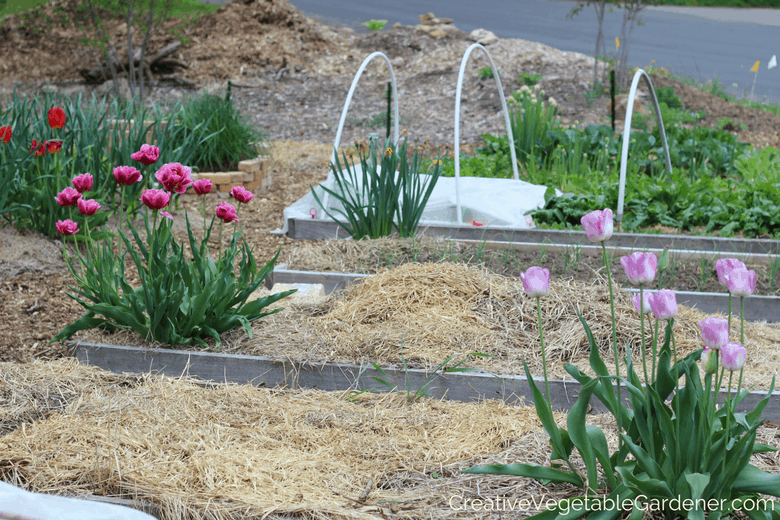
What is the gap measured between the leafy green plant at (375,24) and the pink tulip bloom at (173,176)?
14955mm

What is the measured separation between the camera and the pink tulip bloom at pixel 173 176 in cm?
247

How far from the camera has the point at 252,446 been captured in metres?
2.01

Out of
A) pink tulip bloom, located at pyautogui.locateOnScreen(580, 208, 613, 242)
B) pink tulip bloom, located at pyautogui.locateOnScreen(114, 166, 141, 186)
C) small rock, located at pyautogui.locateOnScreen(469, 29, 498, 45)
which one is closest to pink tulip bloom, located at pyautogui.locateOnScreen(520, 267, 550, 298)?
pink tulip bloom, located at pyautogui.locateOnScreen(580, 208, 613, 242)

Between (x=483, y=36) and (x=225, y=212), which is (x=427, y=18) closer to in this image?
(x=483, y=36)

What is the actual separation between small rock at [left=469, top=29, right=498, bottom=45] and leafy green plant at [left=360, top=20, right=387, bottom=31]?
290 centimetres

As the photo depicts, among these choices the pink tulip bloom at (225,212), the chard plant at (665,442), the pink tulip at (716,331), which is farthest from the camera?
the pink tulip bloom at (225,212)

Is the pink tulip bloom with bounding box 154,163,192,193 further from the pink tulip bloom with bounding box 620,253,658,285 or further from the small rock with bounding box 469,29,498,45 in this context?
the small rock with bounding box 469,29,498,45

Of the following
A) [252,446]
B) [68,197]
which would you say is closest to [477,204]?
[68,197]

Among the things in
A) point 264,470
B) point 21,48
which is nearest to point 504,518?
point 264,470

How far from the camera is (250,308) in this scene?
2895mm

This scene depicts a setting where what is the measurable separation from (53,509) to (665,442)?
1.50 metres

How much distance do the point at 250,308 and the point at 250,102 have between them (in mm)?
9470

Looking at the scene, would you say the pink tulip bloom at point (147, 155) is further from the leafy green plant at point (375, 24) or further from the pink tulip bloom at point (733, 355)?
the leafy green plant at point (375, 24)

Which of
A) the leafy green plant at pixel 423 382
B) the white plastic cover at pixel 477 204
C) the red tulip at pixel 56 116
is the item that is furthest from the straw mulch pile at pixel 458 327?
the white plastic cover at pixel 477 204
